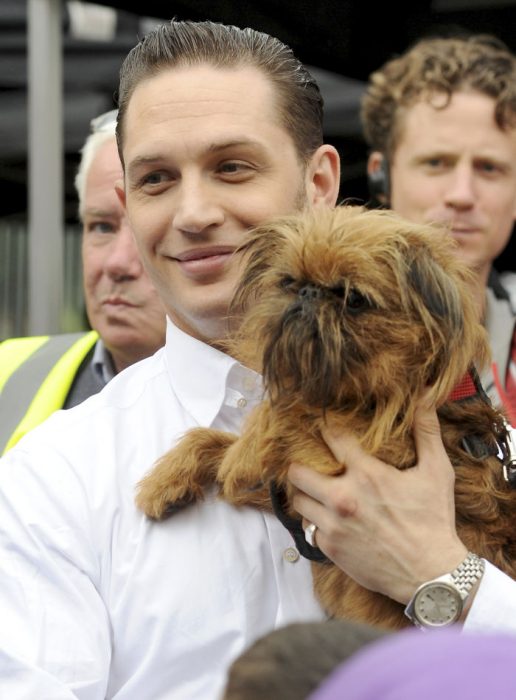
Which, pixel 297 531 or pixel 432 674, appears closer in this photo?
pixel 432 674

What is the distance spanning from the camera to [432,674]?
116 cm

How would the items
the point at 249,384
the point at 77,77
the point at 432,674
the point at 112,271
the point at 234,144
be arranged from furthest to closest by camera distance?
1. the point at 77,77
2. the point at 112,271
3. the point at 249,384
4. the point at 234,144
5. the point at 432,674

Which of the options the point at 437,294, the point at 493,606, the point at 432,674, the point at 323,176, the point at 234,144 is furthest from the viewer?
the point at 323,176

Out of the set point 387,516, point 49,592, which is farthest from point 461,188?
point 49,592

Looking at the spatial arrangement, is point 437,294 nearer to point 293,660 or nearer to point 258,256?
point 258,256

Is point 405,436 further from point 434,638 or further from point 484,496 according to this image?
point 434,638

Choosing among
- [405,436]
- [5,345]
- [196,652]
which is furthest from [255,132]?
[5,345]

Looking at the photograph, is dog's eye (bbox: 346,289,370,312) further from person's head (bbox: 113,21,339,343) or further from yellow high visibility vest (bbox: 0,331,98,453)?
yellow high visibility vest (bbox: 0,331,98,453)

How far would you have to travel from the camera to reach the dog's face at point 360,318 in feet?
7.97

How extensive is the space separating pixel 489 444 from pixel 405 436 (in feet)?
0.79

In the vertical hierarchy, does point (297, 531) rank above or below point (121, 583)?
above

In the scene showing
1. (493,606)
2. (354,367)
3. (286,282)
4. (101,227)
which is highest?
(286,282)

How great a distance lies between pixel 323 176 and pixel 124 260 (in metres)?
1.53

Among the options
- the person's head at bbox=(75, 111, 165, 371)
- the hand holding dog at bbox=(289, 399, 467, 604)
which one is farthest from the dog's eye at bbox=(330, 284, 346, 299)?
the person's head at bbox=(75, 111, 165, 371)
